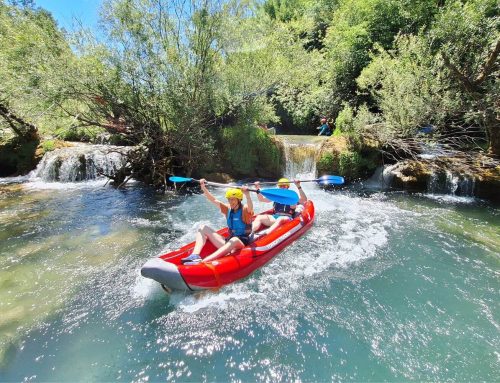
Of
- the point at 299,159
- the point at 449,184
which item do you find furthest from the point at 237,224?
the point at 449,184

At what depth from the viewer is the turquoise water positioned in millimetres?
3154

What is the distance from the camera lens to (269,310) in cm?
391

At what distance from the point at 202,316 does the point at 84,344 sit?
1268mm

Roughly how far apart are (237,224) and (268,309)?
1313mm

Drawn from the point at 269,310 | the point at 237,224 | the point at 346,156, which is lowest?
the point at 269,310

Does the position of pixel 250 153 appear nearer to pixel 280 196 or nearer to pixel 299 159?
pixel 299 159

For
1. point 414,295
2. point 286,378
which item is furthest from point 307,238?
point 286,378

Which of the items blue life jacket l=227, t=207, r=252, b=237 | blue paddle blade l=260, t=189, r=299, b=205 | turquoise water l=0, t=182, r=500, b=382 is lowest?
turquoise water l=0, t=182, r=500, b=382

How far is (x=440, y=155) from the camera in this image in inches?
358

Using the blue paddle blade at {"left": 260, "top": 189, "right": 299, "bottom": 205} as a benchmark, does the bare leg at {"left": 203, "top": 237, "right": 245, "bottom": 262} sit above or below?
below

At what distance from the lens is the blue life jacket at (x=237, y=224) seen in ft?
15.4

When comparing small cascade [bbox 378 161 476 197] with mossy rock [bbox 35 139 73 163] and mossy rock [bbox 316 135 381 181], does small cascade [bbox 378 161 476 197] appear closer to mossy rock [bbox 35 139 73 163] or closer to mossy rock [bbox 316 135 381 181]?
mossy rock [bbox 316 135 381 181]

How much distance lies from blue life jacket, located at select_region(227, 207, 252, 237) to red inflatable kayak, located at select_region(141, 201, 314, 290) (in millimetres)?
222

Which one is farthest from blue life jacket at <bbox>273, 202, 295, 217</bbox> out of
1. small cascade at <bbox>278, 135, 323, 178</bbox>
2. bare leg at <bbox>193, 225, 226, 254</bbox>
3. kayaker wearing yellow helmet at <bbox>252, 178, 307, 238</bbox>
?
small cascade at <bbox>278, 135, 323, 178</bbox>
